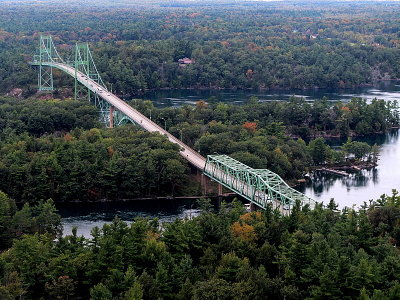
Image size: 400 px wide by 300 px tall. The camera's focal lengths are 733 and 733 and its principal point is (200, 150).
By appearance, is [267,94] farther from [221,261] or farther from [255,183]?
[221,261]

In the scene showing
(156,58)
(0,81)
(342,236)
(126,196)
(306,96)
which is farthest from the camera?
(156,58)

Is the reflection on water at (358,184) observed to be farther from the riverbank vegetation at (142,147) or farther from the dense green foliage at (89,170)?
the dense green foliage at (89,170)

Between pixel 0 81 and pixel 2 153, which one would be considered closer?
pixel 2 153

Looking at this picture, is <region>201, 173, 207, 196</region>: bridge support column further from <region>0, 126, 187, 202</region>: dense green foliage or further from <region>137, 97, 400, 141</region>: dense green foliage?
<region>137, 97, 400, 141</region>: dense green foliage

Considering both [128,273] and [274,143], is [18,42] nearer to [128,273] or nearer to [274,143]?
[274,143]

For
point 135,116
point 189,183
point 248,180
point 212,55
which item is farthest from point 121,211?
point 212,55

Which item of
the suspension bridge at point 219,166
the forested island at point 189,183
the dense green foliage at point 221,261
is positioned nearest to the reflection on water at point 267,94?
the forested island at point 189,183

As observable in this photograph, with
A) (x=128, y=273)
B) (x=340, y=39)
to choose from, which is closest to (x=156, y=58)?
(x=340, y=39)
